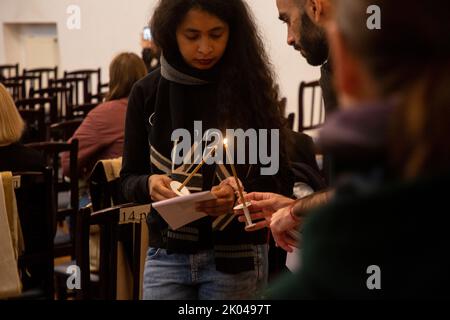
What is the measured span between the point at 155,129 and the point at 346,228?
132cm

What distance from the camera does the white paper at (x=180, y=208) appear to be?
174cm

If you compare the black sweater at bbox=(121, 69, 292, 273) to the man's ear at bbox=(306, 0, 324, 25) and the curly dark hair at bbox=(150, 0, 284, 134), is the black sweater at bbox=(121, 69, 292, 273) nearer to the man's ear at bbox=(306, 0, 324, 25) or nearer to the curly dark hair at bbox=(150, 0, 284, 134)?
the curly dark hair at bbox=(150, 0, 284, 134)

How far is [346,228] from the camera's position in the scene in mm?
653

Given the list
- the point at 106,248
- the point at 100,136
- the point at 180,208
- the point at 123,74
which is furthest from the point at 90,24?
the point at 180,208

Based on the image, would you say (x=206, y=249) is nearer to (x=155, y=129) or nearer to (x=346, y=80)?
(x=155, y=129)

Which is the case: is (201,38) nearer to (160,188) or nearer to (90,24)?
(160,188)

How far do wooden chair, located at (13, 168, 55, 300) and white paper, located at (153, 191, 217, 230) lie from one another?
1080 millimetres

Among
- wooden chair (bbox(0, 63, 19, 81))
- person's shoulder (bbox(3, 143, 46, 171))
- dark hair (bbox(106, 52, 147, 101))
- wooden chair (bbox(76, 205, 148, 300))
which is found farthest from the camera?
wooden chair (bbox(0, 63, 19, 81))

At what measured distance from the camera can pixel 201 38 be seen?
6.31 feet

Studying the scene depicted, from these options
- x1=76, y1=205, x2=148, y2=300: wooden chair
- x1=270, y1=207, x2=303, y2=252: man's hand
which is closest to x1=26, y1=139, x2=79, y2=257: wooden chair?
x1=76, y1=205, x2=148, y2=300: wooden chair

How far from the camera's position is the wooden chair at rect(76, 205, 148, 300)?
6.72ft

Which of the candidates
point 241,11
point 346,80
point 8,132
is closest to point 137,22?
point 8,132

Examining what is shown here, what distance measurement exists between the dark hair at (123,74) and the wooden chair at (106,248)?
180cm

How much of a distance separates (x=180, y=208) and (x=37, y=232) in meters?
1.26
